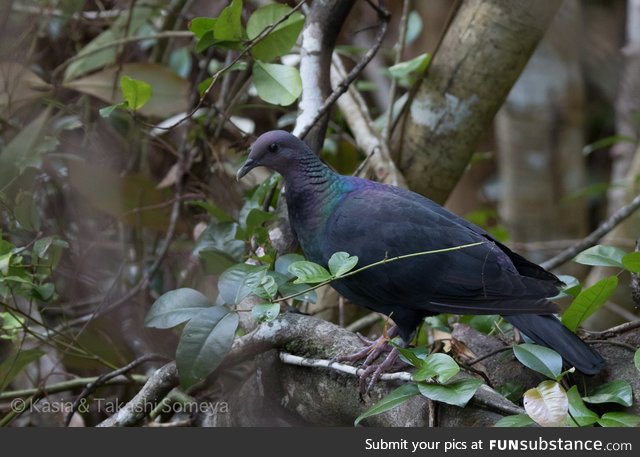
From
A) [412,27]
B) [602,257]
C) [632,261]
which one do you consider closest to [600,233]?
[602,257]

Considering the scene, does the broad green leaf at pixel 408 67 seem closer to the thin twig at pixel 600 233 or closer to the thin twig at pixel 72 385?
the thin twig at pixel 600 233

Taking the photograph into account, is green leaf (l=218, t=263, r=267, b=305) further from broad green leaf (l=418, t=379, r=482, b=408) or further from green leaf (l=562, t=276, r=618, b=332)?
green leaf (l=562, t=276, r=618, b=332)

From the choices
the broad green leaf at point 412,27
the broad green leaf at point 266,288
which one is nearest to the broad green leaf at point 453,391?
the broad green leaf at point 266,288

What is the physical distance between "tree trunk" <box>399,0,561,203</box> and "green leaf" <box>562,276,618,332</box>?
1.15 m

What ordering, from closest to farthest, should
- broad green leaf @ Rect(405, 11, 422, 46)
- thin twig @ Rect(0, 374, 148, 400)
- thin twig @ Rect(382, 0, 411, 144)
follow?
1. thin twig @ Rect(0, 374, 148, 400)
2. thin twig @ Rect(382, 0, 411, 144)
3. broad green leaf @ Rect(405, 11, 422, 46)

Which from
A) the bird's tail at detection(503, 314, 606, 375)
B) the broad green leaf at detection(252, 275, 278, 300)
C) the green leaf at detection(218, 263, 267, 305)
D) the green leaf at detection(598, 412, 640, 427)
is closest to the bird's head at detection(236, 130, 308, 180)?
the green leaf at detection(218, 263, 267, 305)

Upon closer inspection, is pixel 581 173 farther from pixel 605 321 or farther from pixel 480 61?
pixel 480 61

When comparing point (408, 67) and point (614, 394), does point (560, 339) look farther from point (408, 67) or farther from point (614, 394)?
point (408, 67)

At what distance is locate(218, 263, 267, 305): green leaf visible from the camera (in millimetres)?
2436

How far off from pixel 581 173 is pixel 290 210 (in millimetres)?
3620

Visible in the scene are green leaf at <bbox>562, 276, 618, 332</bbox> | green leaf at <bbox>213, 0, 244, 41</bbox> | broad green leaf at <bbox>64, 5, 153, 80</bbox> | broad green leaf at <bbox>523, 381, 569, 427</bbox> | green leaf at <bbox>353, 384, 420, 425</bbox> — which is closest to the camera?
broad green leaf at <bbox>523, 381, 569, 427</bbox>

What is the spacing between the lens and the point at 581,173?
19.8 ft

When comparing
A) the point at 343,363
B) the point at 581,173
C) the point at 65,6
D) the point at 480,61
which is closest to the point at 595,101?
the point at 581,173

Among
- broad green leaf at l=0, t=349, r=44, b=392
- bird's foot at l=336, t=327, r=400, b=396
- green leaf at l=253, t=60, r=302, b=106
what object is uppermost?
green leaf at l=253, t=60, r=302, b=106
